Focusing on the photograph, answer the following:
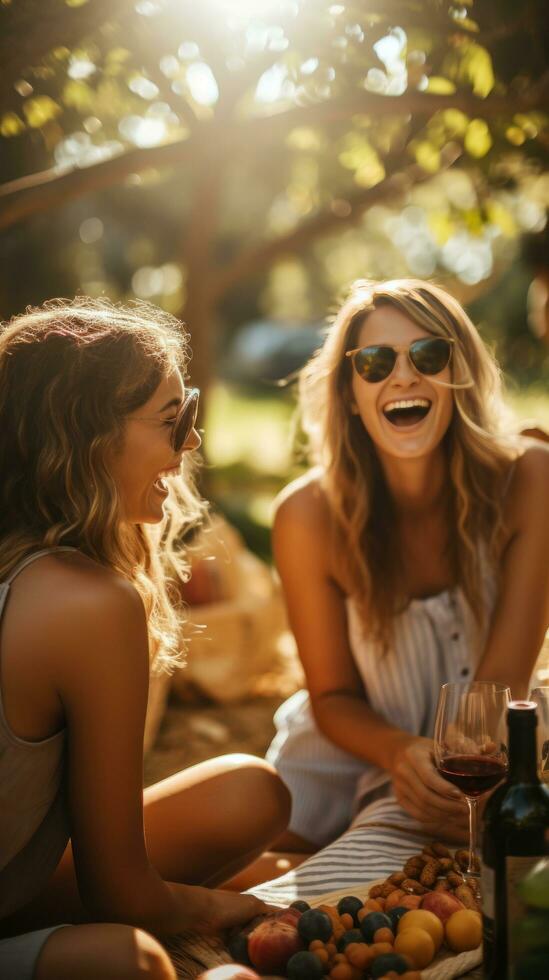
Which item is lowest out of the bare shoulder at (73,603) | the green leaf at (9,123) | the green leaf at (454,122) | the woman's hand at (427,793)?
the woman's hand at (427,793)

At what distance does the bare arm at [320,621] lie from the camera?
3.05 metres

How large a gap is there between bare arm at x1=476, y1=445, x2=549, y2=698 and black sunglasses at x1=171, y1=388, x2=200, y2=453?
1.21 m

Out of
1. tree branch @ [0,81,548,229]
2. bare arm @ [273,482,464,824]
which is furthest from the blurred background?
bare arm @ [273,482,464,824]

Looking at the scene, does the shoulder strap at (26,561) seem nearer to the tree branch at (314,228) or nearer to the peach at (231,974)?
the peach at (231,974)

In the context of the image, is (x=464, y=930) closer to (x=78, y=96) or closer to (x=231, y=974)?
(x=231, y=974)

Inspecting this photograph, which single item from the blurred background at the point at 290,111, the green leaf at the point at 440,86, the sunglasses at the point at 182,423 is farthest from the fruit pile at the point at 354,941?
the green leaf at the point at 440,86

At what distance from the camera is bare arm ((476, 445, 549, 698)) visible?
114 inches

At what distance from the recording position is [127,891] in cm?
200

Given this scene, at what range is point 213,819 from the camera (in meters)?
2.64

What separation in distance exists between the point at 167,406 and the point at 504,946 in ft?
4.38

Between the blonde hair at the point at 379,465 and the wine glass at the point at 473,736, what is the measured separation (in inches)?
41.3

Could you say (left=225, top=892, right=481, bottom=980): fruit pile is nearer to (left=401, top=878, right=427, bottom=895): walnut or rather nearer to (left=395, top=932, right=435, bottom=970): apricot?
(left=395, top=932, right=435, bottom=970): apricot

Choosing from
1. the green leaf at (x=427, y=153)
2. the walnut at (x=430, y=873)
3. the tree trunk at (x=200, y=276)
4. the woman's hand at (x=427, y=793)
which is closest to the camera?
the walnut at (x=430, y=873)

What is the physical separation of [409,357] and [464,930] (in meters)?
1.62
